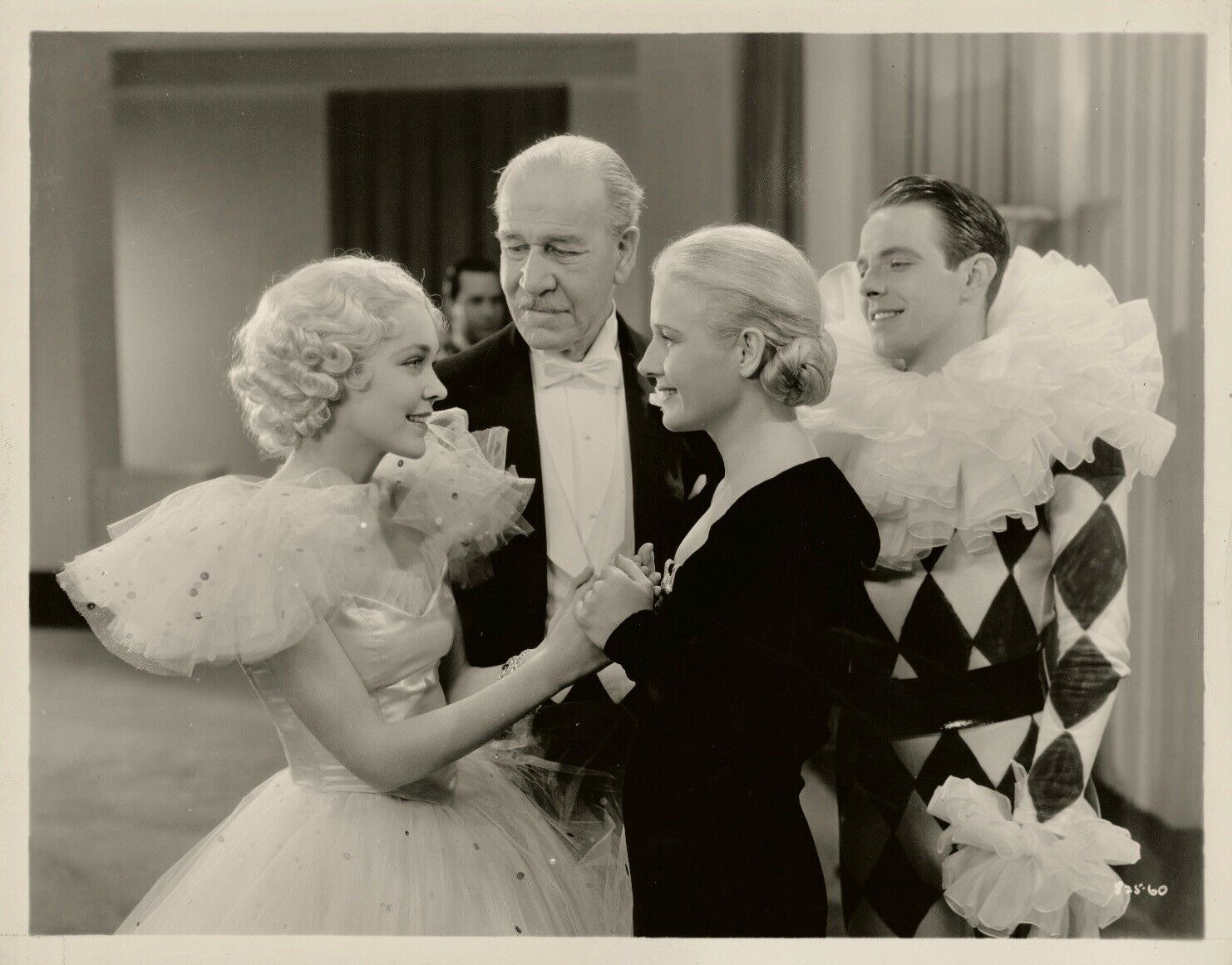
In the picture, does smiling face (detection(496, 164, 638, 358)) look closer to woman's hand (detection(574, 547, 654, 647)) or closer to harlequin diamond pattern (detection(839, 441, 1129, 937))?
woman's hand (detection(574, 547, 654, 647))

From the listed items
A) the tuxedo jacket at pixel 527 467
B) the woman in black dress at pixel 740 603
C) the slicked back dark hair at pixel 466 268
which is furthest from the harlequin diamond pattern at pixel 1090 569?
the slicked back dark hair at pixel 466 268

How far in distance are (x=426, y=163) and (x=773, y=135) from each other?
76cm

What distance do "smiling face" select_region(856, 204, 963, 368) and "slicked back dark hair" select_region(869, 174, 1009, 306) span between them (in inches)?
0.5

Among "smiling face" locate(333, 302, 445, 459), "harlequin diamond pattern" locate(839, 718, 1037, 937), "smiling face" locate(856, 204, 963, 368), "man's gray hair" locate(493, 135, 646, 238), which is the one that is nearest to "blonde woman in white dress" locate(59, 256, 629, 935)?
"smiling face" locate(333, 302, 445, 459)

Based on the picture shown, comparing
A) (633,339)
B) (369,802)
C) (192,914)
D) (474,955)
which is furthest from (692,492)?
(192,914)

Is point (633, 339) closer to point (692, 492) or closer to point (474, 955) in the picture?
point (692, 492)

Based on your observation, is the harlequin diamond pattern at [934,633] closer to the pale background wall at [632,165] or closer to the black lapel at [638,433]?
the pale background wall at [632,165]

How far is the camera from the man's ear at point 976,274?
255cm

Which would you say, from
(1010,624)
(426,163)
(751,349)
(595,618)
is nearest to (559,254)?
(426,163)

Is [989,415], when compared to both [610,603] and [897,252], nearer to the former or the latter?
[897,252]

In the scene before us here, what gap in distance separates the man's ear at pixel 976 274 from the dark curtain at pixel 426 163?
3.02 feet

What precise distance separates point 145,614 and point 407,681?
51 centimetres

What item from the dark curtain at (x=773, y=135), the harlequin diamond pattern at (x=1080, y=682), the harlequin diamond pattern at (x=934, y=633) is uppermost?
the dark curtain at (x=773, y=135)

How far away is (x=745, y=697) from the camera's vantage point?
2.30 m
